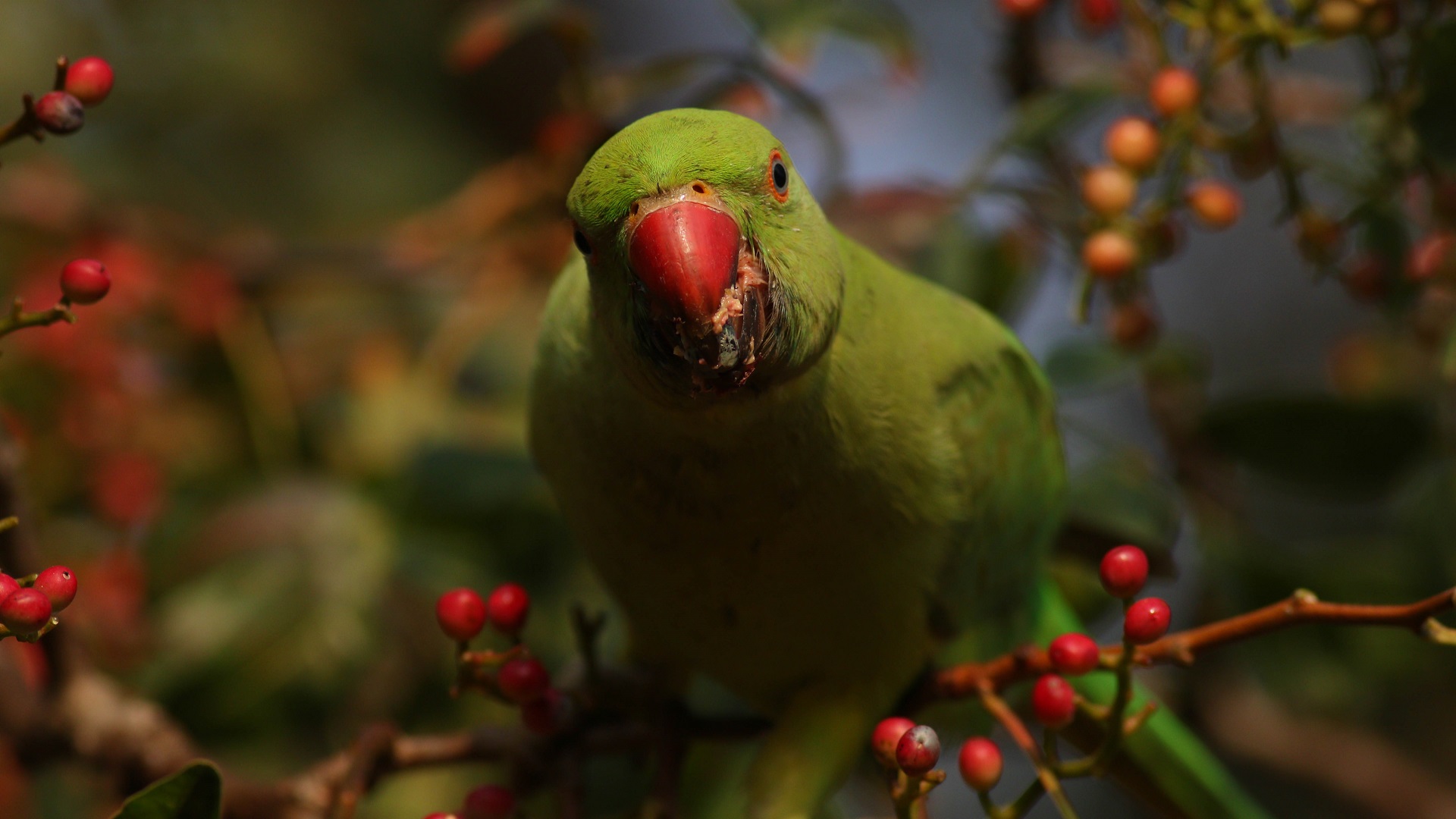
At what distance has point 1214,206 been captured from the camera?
4.93 ft

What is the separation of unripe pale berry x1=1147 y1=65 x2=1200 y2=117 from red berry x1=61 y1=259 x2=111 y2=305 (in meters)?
1.07

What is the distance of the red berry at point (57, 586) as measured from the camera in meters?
0.89

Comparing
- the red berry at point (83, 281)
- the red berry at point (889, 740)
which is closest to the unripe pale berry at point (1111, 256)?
the red berry at point (889, 740)

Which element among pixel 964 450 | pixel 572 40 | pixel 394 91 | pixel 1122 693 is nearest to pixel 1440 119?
pixel 964 450

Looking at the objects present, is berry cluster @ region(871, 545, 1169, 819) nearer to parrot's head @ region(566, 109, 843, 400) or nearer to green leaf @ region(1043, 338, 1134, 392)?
parrot's head @ region(566, 109, 843, 400)

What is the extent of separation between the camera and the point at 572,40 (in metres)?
1.87

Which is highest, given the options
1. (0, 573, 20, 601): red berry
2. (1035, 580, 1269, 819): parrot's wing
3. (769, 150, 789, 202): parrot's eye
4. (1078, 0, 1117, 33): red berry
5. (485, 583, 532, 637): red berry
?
(1078, 0, 1117, 33): red berry

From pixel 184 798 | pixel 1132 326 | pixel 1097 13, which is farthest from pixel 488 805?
pixel 1097 13

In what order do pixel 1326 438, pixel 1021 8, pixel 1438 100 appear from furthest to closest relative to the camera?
pixel 1326 438 → pixel 1021 8 → pixel 1438 100

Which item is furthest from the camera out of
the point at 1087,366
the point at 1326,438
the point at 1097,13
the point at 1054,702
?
the point at 1326,438

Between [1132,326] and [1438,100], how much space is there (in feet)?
1.54

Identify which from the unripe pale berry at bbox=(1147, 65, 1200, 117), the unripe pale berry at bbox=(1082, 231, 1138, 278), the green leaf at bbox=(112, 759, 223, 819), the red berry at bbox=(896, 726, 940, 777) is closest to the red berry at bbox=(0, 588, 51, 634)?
the green leaf at bbox=(112, 759, 223, 819)

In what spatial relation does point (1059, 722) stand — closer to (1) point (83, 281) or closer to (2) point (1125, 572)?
(2) point (1125, 572)

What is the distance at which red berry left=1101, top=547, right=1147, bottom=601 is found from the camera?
106 cm
